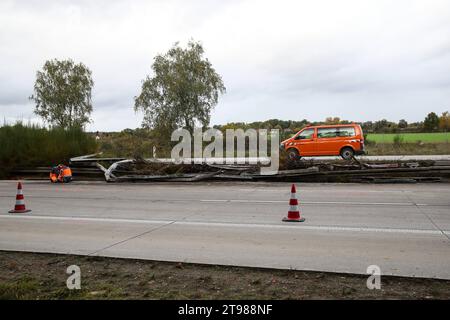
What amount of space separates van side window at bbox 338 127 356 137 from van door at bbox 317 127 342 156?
22 centimetres

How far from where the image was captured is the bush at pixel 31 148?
2245 cm

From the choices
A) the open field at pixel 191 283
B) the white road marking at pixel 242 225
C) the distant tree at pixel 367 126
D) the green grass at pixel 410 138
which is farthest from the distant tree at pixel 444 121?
the open field at pixel 191 283

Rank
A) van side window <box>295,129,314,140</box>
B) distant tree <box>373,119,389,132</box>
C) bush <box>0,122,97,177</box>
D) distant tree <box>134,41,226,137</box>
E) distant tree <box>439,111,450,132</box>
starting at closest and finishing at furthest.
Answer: bush <box>0,122,97,177</box> < van side window <box>295,129,314,140</box> < distant tree <box>134,41,226,137</box> < distant tree <box>373,119,389,132</box> < distant tree <box>439,111,450,132</box>

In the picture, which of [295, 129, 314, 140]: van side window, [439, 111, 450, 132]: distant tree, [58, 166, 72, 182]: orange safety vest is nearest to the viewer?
[58, 166, 72, 182]: orange safety vest

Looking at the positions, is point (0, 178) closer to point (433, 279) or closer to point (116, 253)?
point (116, 253)

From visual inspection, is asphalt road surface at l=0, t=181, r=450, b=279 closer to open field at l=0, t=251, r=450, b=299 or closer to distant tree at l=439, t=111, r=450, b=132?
open field at l=0, t=251, r=450, b=299

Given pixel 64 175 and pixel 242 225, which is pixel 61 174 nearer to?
pixel 64 175

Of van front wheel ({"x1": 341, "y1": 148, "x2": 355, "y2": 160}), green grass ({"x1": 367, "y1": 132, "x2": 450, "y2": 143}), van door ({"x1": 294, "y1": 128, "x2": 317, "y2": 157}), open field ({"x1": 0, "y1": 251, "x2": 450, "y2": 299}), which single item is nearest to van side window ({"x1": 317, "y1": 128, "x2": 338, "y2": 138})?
van door ({"x1": 294, "y1": 128, "x2": 317, "y2": 157})

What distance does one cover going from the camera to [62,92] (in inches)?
2223

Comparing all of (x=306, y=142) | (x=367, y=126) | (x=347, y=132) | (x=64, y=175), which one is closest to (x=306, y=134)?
(x=306, y=142)

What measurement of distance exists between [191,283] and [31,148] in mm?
20211

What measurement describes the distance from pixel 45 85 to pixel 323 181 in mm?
50506

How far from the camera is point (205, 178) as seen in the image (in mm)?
17906

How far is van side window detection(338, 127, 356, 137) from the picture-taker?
76.4 feet
